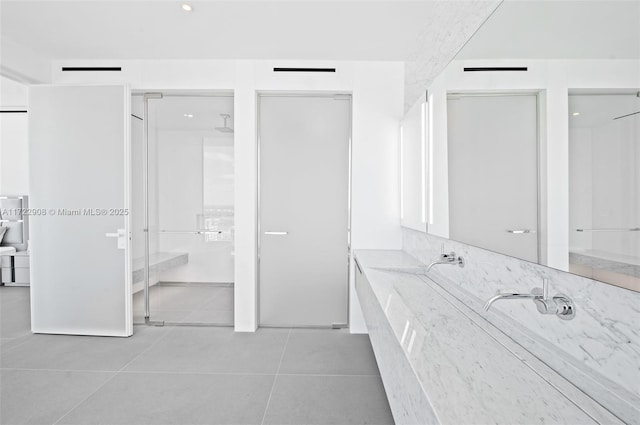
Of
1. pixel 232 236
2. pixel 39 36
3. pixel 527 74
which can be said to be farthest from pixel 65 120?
pixel 527 74

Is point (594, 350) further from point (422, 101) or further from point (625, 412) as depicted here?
point (422, 101)

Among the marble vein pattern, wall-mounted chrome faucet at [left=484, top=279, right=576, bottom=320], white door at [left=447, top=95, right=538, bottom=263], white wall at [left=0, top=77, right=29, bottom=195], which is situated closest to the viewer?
wall-mounted chrome faucet at [left=484, top=279, right=576, bottom=320]

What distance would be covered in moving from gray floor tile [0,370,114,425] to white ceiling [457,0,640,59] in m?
3.26

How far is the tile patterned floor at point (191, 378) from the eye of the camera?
1.95 m

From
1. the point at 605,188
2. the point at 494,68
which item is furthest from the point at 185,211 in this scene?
the point at 605,188

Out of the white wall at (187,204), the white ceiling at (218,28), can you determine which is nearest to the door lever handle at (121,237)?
the white wall at (187,204)

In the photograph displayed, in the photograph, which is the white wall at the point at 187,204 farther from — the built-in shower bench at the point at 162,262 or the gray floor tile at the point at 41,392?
the gray floor tile at the point at 41,392

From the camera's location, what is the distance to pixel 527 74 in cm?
125

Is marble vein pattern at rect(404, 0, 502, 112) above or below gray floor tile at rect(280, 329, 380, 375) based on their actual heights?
above

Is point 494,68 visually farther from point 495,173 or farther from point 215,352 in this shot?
point 215,352

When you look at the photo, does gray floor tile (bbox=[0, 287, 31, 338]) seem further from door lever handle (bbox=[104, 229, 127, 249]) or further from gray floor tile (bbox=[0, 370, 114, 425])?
door lever handle (bbox=[104, 229, 127, 249])

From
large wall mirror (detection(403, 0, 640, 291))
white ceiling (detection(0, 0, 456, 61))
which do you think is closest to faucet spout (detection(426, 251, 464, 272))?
large wall mirror (detection(403, 0, 640, 291))

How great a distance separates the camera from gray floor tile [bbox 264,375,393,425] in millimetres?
1902

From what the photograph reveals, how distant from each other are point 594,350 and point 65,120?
4268 millimetres
